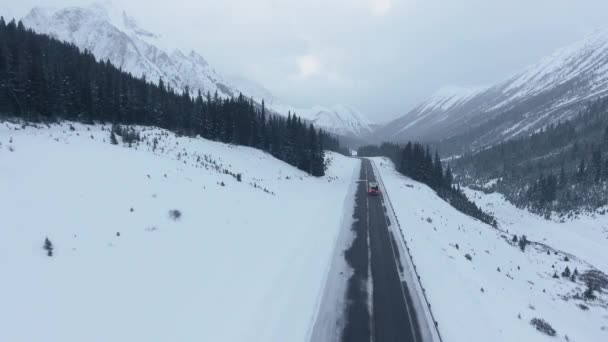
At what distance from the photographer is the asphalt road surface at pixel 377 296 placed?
1143 centimetres

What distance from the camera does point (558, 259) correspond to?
34.0 meters

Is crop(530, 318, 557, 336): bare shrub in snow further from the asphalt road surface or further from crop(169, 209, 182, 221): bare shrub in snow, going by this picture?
crop(169, 209, 182, 221): bare shrub in snow

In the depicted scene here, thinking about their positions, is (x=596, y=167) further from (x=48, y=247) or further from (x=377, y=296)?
(x=48, y=247)

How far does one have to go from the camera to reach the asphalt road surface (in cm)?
1143

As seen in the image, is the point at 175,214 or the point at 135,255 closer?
the point at 135,255

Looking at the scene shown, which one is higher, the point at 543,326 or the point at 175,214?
the point at 175,214

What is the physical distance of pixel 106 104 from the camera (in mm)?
50281

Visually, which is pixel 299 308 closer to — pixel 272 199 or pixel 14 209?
pixel 14 209

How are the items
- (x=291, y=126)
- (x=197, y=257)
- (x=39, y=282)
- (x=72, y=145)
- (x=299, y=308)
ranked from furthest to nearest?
1. (x=291, y=126)
2. (x=72, y=145)
3. (x=197, y=257)
4. (x=299, y=308)
5. (x=39, y=282)

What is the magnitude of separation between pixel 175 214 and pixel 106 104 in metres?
45.5

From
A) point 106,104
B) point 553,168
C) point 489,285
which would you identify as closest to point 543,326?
point 489,285

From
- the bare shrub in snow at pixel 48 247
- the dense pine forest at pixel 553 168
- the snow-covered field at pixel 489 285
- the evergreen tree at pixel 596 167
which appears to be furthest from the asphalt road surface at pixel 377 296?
the evergreen tree at pixel 596 167

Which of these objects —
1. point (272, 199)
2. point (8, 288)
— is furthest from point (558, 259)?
point (8, 288)

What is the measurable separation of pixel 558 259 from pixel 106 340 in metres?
43.0
